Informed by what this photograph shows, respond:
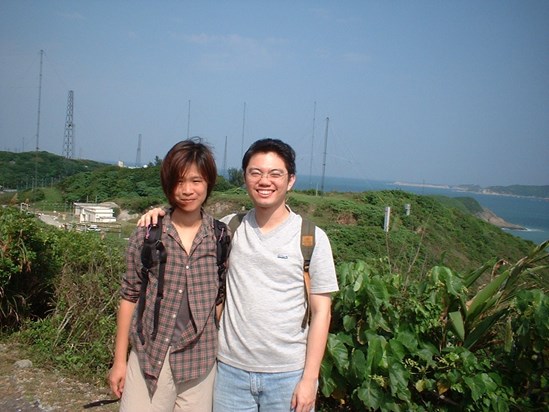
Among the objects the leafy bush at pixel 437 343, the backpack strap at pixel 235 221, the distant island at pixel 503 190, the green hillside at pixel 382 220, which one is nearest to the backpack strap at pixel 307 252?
the backpack strap at pixel 235 221

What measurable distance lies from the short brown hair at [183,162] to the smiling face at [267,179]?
0.60ft

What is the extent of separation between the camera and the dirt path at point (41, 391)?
3.29 metres

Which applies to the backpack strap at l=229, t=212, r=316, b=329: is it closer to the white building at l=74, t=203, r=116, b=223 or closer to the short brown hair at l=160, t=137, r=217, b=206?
the short brown hair at l=160, t=137, r=217, b=206

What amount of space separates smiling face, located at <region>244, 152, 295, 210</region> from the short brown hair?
18 cm

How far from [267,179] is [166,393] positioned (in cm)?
100

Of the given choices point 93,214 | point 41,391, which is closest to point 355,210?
point 93,214

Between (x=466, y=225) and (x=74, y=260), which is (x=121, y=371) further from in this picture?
(x=466, y=225)

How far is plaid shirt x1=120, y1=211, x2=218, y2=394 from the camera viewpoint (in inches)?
78.6

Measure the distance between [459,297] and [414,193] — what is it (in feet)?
78.6

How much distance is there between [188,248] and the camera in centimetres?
209

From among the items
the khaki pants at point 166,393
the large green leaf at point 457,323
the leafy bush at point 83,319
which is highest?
the large green leaf at point 457,323

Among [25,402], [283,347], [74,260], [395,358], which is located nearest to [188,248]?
[283,347]

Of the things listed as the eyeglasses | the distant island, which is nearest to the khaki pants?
the eyeglasses

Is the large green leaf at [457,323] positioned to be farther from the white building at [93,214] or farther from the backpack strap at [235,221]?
the white building at [93,214]
